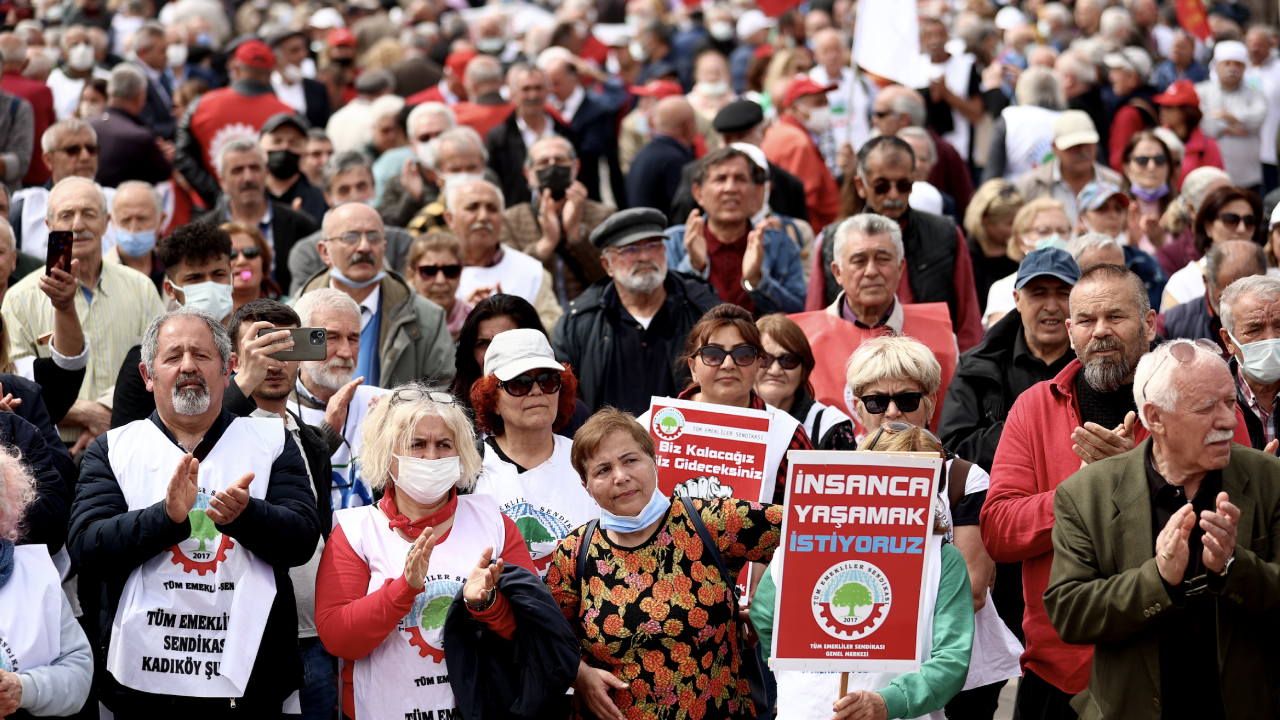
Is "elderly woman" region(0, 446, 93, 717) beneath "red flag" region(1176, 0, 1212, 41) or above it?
beneath

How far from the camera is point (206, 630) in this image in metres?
4.67

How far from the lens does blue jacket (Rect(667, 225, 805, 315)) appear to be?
7754 millimetres

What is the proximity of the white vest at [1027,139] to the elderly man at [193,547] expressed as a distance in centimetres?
766

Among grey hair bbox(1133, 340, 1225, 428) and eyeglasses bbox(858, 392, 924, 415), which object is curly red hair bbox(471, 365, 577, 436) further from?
grey hair bbox(1133, 340, 1225, 428)

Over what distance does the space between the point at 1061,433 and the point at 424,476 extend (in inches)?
86.6

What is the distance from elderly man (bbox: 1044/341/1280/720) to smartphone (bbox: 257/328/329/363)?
272cm

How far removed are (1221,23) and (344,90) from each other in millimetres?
10447

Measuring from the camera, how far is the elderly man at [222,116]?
1077cm

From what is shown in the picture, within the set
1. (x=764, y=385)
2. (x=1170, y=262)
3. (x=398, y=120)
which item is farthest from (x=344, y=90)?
(x=764, y=385)

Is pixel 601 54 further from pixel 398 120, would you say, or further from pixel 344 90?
pixel 398 120

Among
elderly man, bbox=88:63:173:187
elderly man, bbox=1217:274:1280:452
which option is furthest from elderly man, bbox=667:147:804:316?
elderly man, bbox=88:63:173:187

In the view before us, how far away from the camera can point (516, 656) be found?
14.7 feet

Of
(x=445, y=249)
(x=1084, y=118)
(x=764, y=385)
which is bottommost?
(x=764, y=385)

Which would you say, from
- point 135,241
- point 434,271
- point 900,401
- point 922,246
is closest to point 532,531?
point 900,401
